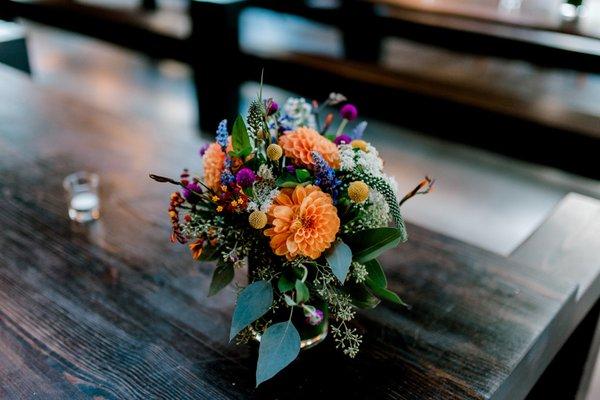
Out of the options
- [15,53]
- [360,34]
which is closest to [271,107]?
[15,53]

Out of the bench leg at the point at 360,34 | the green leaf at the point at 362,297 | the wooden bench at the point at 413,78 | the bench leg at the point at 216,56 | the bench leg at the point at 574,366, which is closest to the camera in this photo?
the green leaf at the point at 362,297

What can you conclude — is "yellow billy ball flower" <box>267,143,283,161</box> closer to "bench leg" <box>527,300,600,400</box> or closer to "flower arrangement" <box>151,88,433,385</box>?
"flower arrangement" <box>151,88,433,385</box>

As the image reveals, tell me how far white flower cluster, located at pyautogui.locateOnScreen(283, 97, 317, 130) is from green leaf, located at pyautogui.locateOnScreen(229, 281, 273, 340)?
0.95ft

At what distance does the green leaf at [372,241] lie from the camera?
93 centimetres

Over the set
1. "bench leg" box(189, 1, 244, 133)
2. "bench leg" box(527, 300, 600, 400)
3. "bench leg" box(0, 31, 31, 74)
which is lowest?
"bench leg" box(189, 1, 244, 133)

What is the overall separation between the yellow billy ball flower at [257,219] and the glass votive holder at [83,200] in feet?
2.34

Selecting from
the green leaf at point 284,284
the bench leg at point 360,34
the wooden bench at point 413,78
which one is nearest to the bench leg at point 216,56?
the wooden bench at point 413,78

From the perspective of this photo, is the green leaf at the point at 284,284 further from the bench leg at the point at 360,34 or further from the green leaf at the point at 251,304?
the bench leg at the point at 360,34

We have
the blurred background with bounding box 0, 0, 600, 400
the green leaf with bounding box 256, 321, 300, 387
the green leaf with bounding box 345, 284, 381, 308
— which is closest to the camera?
the green leaf with bounding box 256, 321, 300, 387

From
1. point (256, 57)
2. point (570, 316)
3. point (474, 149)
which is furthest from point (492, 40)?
point (570, 316)

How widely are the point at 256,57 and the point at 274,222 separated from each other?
132 inches

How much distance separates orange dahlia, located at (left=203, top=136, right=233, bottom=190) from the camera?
971 mm

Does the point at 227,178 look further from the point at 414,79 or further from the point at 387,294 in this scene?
the point at 414,79

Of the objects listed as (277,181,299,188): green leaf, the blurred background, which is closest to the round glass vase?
(277,181,299,188): green leaf
